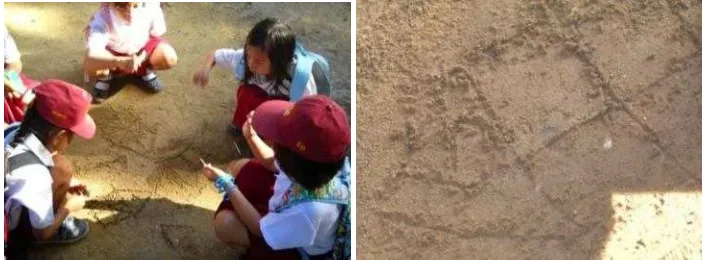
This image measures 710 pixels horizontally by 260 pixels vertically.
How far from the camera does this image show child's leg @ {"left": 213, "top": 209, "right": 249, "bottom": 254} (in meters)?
0.96

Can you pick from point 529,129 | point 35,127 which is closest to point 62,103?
point 35,127

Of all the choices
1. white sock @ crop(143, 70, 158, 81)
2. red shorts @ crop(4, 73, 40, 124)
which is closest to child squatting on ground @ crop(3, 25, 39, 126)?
red shorts @ crop(4, 73, 40, 124)

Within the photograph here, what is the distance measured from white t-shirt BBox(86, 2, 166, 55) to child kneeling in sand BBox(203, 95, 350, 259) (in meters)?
0.13

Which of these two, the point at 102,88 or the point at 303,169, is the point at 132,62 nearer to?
the point at 102,88

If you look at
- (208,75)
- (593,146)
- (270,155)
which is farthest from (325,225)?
(593,146)

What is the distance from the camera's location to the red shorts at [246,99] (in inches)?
38.0

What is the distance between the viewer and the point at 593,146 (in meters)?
1.03

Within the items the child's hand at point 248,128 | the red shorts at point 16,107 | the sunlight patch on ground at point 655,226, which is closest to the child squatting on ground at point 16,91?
the red shorts at point 16,107

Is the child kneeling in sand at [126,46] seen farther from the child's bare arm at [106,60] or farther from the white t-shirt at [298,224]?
the white t-shirt at [298,224]

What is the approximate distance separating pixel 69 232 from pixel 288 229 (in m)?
0.21

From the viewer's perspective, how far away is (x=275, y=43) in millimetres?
958

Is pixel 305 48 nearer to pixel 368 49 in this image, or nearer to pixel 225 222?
pixel 368 49

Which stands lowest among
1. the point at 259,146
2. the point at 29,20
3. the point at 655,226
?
the point at 655,226

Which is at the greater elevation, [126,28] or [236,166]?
[126,28]
